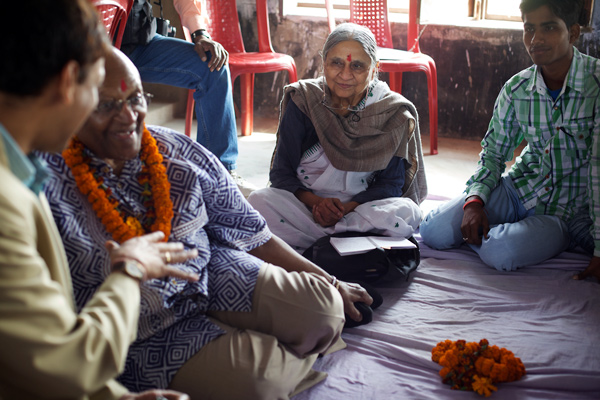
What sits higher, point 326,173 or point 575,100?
Result: point 575,100

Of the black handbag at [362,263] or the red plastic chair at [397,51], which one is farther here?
the red plastic chair at [397,51]

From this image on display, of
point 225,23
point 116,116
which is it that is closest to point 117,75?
point 116,116

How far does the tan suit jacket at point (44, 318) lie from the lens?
970mm

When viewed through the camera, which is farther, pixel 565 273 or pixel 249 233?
pixel 565 273

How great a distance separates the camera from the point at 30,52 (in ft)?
3.24

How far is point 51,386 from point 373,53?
7.10 ft

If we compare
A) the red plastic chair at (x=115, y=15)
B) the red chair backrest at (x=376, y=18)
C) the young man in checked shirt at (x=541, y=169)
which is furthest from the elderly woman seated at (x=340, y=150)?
the red chair backrest at (x=376, y=18)

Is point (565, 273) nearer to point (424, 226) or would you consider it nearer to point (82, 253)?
point (424, 226)

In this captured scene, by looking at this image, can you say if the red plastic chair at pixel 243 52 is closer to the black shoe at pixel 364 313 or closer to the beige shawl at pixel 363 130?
the beige shawl at pixel 363 130

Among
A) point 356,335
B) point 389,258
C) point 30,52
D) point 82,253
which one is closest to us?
point 30,52

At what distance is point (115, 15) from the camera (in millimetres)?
3082

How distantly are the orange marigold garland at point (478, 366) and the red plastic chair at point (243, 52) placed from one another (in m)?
3.06

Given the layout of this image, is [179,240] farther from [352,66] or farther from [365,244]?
[352,66]

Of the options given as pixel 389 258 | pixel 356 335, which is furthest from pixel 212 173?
pixel 389 258
